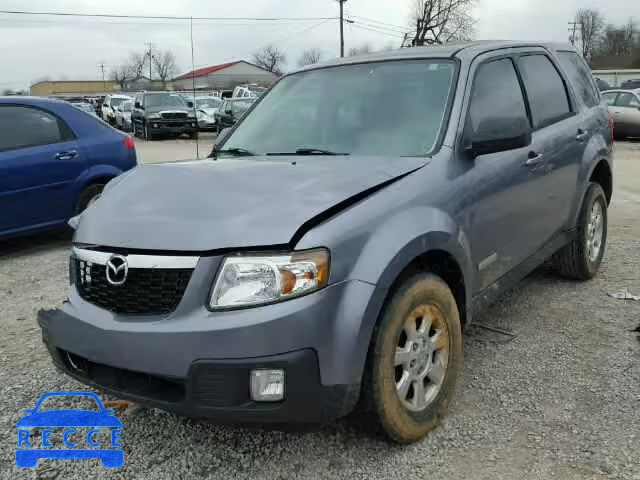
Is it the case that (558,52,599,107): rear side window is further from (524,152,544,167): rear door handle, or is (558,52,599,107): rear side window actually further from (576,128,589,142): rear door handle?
(524,152,544,167): rear door handle

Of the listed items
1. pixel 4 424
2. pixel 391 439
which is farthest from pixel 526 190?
pixel 4 424

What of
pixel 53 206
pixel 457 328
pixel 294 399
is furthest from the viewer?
pixel 53 206

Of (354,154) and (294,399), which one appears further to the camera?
(354,154)

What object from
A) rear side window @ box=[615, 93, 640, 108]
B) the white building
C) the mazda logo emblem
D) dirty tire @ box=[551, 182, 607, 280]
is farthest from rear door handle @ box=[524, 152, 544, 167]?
the white building

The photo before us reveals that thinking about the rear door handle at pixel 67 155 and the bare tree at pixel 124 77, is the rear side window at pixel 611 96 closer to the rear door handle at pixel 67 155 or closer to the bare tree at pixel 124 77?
the rear door handle at pixel 67 155

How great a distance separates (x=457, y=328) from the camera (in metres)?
3.01

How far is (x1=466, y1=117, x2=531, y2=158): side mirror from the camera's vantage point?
311 centimetres

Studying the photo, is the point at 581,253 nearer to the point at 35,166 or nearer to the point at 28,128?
the point at 35,166

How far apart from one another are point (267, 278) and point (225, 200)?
0.45 meters

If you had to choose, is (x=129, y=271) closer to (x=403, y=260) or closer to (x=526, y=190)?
(x=403, y=260)

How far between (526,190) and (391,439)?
182 cm

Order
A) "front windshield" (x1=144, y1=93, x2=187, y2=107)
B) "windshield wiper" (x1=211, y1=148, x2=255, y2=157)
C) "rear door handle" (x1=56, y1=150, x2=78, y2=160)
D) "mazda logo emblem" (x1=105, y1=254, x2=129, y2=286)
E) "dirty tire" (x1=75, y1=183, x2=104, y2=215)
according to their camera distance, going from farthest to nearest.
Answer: "front windshield" (x1=144, y1=93, x2=187, y2=107), "dirty tire" (x1=75, y1=183, x2=104, y2=215), "rear door handle" (x1=56, y1=150, x2=78, y2=160), "windshield wiper" (x1=211, y1=148, x2=255, y2=157), "mazda logo emblem" (x1=105, y1=254, x2=129, y2=286)

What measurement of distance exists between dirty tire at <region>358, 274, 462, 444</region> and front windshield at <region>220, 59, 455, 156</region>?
772 mm

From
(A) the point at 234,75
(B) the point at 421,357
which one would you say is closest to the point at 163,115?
(B) the point at 421,357
